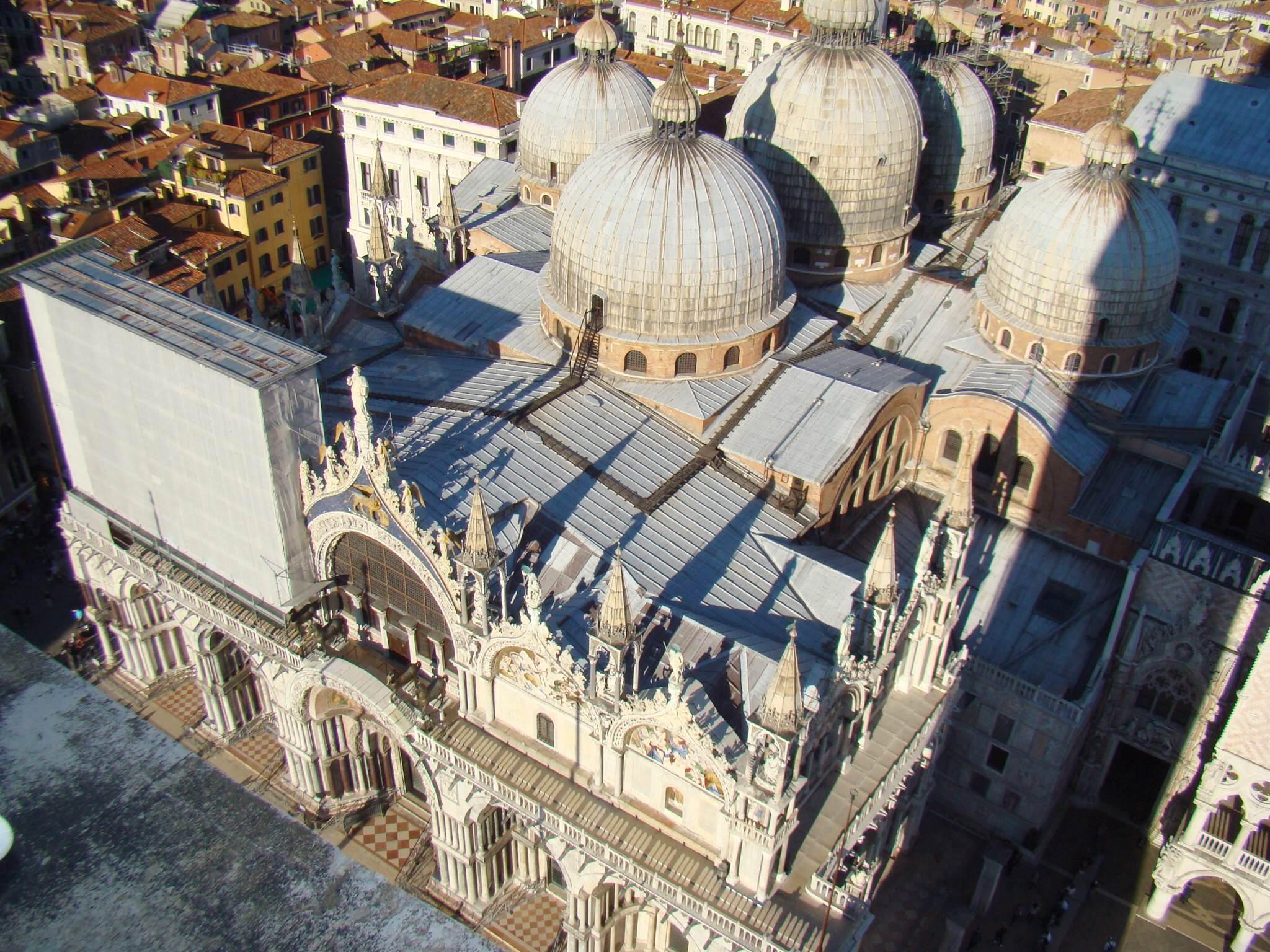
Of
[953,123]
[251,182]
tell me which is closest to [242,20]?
[251,182]

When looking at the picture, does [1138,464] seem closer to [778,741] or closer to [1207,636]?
[1207,636]

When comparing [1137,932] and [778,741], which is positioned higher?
[778,741]

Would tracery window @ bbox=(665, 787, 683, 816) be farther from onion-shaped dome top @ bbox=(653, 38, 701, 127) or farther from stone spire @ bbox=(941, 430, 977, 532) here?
onion-shaped dome top @ bbox=(653, 38, 701, 127)

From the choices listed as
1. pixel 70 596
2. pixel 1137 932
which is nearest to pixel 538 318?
pixel 70 596

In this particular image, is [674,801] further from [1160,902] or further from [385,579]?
[1160,902]

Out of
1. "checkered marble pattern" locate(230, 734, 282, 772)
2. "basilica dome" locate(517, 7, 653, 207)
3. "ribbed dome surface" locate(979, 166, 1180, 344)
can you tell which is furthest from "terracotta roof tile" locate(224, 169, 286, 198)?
"ribbed dome surface" locate(979, 166, 1180, 344)

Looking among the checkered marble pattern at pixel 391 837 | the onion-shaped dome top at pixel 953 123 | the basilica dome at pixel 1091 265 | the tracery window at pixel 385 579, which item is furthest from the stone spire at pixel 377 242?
the basilica dome at pixel 1091 265
